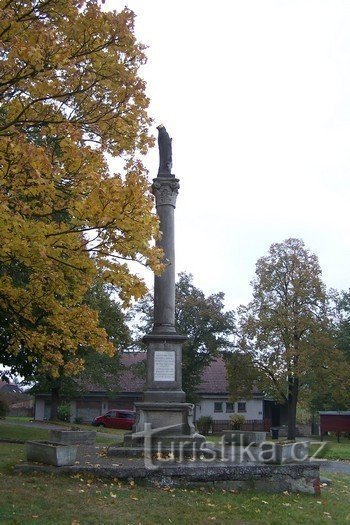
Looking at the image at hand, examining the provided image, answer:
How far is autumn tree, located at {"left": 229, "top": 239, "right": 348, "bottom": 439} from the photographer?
32281mm

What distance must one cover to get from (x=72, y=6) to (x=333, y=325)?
96.3ft

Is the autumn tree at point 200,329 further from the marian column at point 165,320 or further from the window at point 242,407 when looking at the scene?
the marian column at point 165,320

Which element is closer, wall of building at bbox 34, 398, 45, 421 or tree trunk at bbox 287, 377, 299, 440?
tree trunk at bbox 287, 377, 299, 440

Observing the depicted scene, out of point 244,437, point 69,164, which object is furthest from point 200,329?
point 69,164

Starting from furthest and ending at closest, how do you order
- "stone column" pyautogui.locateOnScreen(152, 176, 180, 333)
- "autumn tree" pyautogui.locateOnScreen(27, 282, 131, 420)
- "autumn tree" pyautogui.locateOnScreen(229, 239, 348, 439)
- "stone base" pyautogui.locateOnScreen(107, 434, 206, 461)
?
"autumn tree" pyautogui.locateOnScreen(229, 239, 348, 439), "autumn tree" pyautogui.locateOnScreen(27, 282, 131, 420), "stone column" pyautogui.locateOnScreen(152, 176, 180, 333), "stone base" pyautogui.locateOnScreen(107, 434, 206, 461)

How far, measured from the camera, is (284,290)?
115 feet

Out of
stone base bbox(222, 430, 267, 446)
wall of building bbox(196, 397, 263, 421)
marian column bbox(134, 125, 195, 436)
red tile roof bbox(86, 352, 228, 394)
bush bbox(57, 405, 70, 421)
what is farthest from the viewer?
red tile roof bbox(86, 352, 228, 394)

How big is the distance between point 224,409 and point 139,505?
43118 millimetres

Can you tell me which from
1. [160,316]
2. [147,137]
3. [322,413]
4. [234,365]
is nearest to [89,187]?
[147,137]

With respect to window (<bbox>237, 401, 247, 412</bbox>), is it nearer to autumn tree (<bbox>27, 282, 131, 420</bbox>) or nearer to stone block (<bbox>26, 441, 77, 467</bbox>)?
autumn tree (<bbox>27, 282, 131, 420</bbox>)

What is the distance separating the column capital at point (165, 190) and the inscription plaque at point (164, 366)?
3.68 metres

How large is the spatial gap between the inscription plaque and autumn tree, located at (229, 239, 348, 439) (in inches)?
778

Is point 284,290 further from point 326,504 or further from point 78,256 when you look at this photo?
point 78,256

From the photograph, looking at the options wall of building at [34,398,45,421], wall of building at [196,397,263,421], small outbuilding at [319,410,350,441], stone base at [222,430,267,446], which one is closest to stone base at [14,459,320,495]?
stone base at [222,430,267,446]
